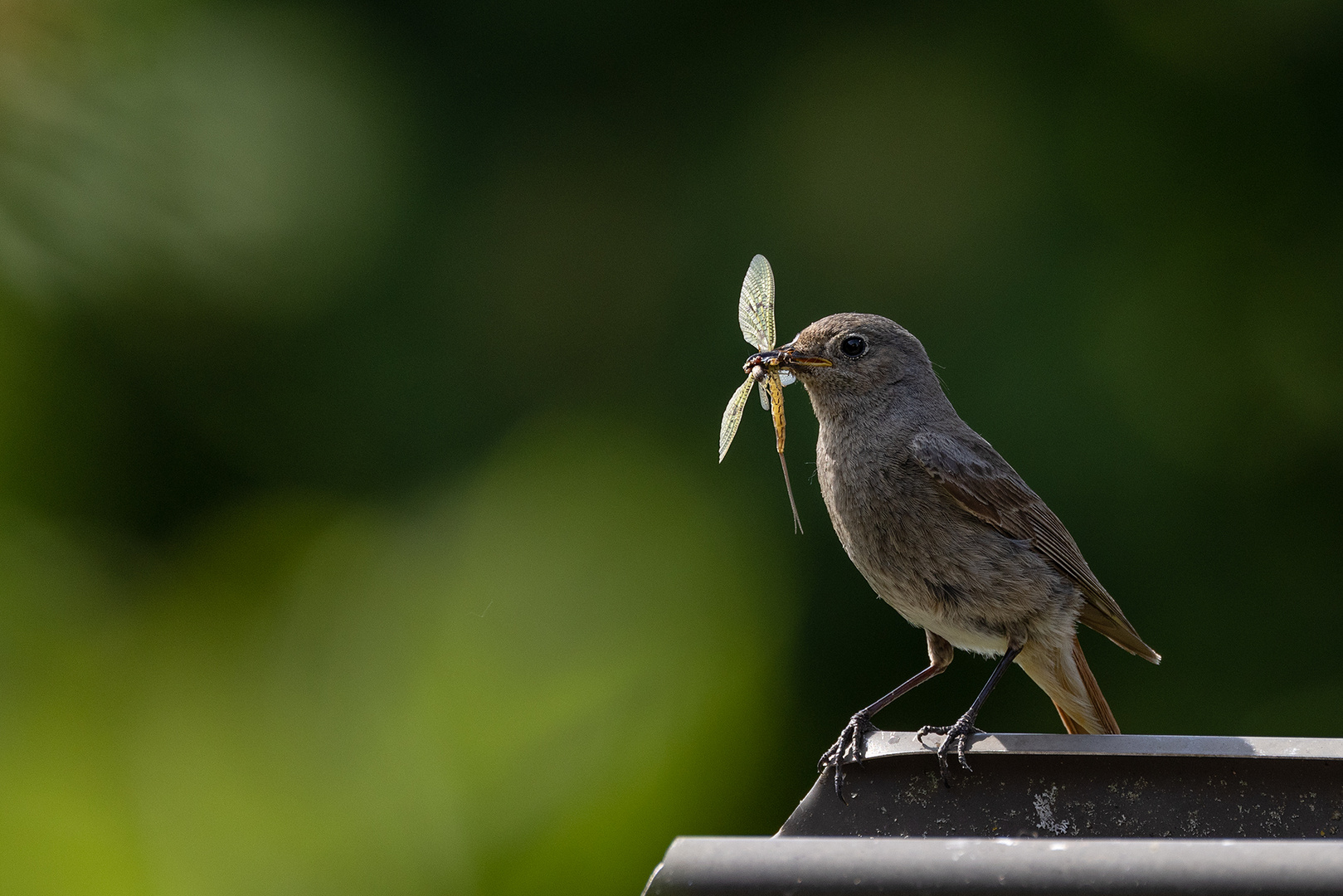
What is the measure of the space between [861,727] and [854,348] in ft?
2.98

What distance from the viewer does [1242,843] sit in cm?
135

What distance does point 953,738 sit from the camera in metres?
2.16

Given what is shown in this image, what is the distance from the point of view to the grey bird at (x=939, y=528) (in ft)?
9.21

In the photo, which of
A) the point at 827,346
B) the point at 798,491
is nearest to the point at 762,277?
the point at 827,346

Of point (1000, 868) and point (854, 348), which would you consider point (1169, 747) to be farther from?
point (854, 348)

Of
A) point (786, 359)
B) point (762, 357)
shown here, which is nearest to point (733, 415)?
point (762, 357)

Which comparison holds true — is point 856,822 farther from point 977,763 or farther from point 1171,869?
point 1171,869

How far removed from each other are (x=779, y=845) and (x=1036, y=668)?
5.76 ft

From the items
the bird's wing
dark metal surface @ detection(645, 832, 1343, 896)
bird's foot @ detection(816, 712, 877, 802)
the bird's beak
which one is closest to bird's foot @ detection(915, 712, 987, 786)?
bird's foot @ detection(816, 712, 877, 802)

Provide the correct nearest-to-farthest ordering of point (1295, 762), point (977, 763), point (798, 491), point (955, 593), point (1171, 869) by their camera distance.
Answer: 1. point (1171, 869)
2. point (1295, 762)
3. point (977, 763)
4. point (955, 593)
5. point (798, 491)

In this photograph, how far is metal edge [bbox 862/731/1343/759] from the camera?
6.21ft

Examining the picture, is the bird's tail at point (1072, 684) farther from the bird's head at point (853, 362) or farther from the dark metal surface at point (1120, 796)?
the dark metal surface at point (1120, 796)

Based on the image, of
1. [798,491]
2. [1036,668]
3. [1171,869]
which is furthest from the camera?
[798,491]

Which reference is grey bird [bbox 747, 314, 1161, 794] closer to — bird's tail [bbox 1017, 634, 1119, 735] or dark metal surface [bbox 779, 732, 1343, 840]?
bird's tail [bbox 1017, 634, 1119, 735]
